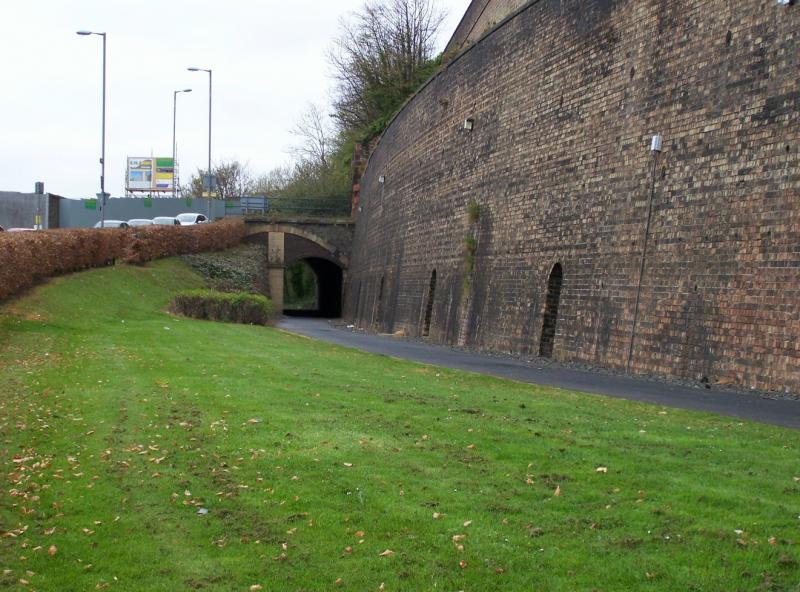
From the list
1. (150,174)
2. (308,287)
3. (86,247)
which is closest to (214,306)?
(86,247)

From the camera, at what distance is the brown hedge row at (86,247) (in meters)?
25.1

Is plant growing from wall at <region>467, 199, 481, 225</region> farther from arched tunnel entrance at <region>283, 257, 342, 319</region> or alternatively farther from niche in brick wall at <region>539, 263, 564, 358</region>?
arched tunnel entrance at <region>283, 257, 342, 319</region>

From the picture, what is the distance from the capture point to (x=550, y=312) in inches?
891

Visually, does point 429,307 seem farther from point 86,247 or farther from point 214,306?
point 86,247

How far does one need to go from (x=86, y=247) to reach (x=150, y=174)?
65.5m

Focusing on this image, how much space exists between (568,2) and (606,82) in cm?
322

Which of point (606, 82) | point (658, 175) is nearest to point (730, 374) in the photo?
point (658, 175)

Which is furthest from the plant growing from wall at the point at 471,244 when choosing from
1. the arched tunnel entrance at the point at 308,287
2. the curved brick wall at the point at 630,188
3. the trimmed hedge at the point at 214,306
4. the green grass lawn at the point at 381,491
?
the arched tunnel entrance at the point at 308,287

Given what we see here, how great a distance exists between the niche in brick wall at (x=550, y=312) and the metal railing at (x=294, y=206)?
38658mm

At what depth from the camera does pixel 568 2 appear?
23.0 meters

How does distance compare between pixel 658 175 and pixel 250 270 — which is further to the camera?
pixel 250 270

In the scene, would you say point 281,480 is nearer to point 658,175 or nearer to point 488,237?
point 658,175

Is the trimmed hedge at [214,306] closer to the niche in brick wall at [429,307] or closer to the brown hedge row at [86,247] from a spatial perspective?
the brown hedge row at [86,247]

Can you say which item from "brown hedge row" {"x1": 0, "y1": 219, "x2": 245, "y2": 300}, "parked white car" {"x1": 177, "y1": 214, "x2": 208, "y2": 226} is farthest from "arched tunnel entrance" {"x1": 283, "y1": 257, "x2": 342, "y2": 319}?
"brown hedge row" {"x1": 0, "y1": 219, "x2": 245, "y2": 300}
